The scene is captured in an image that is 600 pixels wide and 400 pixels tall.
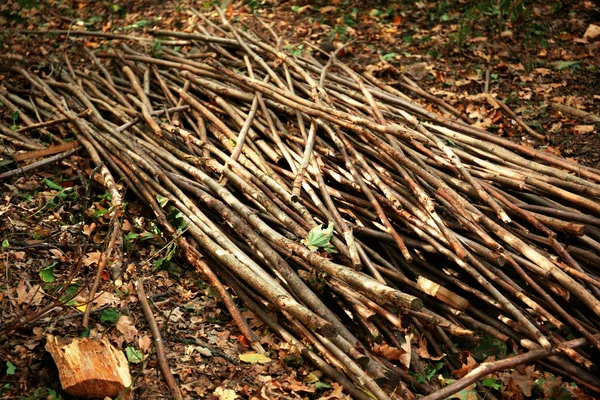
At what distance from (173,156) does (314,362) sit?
1.90 metres

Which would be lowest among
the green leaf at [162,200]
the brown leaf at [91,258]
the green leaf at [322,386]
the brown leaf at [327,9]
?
the green leaf at [322,386]

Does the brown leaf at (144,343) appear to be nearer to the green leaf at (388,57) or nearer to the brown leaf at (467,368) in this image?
the brown leaf at (467,368)

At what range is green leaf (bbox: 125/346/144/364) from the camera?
279 centimetres

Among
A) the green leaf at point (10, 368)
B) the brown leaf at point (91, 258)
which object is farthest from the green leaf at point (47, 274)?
the green leaf at point (10, 368)

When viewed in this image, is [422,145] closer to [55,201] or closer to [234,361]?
[234,361]

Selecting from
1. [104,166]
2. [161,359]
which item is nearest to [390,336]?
[161,359]

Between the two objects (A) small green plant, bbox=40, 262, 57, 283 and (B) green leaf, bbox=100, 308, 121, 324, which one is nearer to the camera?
(B) green leaf, bbox=100, 308, 121, 324

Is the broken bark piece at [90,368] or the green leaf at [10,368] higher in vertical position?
the green leaf at [10,368]

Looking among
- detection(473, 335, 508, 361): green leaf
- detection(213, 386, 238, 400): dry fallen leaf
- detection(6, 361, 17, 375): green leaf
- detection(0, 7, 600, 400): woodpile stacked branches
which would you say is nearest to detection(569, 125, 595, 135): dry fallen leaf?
detection(0, 7, 600, 400): woodpile stacked branches

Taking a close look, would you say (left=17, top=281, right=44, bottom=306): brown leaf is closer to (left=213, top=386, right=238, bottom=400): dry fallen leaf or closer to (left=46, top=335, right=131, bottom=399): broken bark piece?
(left=46, top=335, right=131, bottom=399): broken bark piece

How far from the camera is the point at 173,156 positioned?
4035mm

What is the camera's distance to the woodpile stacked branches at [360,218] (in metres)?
2.90

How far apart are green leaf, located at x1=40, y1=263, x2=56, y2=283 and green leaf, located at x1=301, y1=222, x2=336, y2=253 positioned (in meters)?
1.42

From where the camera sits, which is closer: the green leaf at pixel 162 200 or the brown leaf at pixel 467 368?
the brown leaf at pixel 467 368
